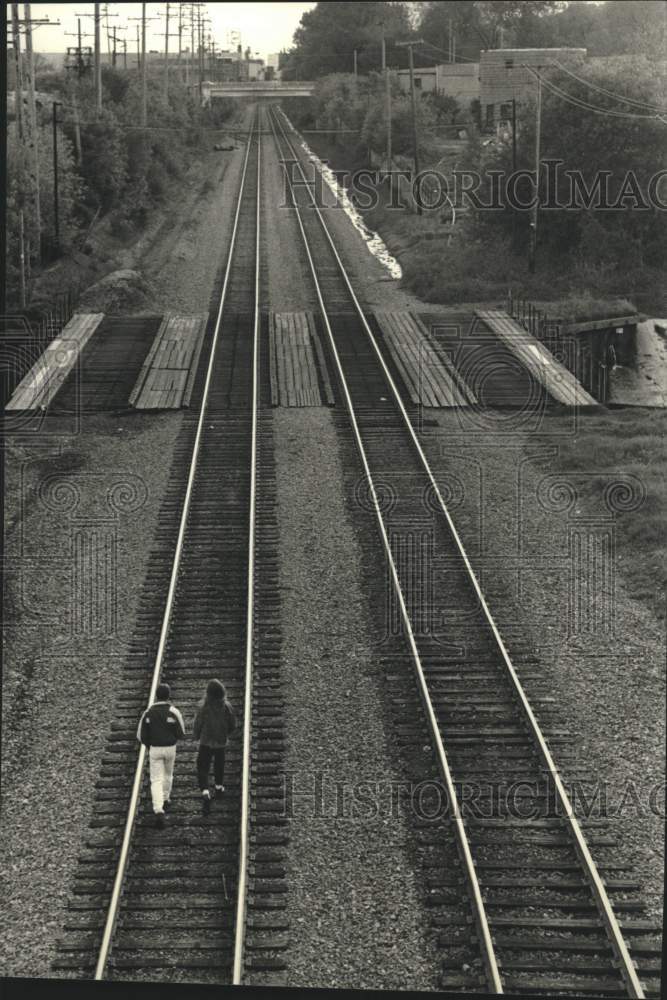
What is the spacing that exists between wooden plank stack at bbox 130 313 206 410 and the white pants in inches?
350

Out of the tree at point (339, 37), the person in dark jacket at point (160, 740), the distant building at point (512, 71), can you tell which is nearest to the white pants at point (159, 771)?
the person in dark jacket at point (160, 740)

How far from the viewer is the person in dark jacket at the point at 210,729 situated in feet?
21.2

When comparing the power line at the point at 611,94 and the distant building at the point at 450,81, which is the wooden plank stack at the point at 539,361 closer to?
the power line at the point at 611,94

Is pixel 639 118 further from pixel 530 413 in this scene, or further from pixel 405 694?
pixel 405 694

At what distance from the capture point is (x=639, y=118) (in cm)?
2042

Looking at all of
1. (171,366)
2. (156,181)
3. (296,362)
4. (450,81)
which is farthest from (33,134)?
(450,81)

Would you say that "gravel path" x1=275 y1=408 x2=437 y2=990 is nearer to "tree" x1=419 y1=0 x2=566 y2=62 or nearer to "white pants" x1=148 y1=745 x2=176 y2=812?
"white pants" x1=148 y1=745 x2=176 y2=812

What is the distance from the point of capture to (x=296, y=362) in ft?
55.0

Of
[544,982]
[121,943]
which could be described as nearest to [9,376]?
[121,943]

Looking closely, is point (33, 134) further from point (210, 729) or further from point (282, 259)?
point (210, 729)

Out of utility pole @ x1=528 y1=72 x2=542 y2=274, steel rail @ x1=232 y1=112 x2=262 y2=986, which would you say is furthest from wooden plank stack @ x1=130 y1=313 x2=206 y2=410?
utility pole @ x1=528 y1=72 x2=542 y2=274

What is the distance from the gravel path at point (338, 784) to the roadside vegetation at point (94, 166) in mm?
10146

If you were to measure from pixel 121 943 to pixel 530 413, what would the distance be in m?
10.5

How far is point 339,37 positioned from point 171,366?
778 cm
